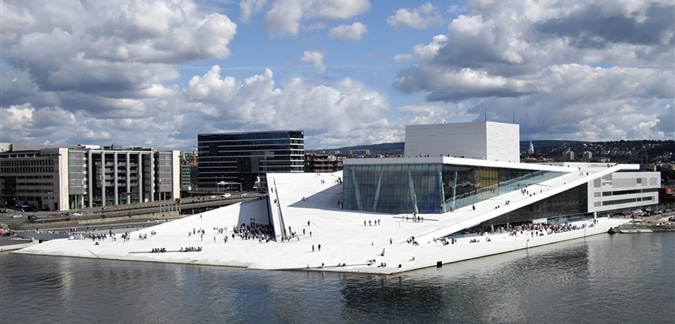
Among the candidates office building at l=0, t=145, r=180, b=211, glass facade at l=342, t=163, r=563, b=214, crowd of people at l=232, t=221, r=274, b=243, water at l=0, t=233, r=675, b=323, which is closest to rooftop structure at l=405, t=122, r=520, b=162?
glass facade at l=342, t=163, r=563, b=214

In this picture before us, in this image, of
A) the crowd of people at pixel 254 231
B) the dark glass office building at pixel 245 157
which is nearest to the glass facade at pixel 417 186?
the crowd of people at pixel 254 231

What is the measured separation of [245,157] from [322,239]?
10175cm

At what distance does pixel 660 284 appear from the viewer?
44.2 m

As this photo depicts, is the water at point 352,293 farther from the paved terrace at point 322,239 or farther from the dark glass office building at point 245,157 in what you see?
the dark glass office building at point 245,157

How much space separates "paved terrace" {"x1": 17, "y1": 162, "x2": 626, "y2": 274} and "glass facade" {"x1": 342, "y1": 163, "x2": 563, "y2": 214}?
1394 mm

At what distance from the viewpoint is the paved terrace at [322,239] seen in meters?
50.3

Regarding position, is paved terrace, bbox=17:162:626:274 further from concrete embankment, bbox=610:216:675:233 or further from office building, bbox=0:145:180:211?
office building, bbox=0:145:180:211

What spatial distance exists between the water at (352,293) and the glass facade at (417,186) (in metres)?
Answer: 10.3

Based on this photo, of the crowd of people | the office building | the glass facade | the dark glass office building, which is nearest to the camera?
the crowd of people

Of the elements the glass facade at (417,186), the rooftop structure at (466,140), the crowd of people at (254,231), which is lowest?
the crowd of people at (254,231)

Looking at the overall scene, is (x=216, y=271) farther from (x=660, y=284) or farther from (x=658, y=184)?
(x=658, y=184)

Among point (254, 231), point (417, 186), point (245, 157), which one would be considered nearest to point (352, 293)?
point (417, 186)

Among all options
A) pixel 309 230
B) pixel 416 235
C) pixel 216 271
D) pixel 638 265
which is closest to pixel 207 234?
pixel 309 230

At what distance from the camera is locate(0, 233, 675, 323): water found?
36.7 metres
